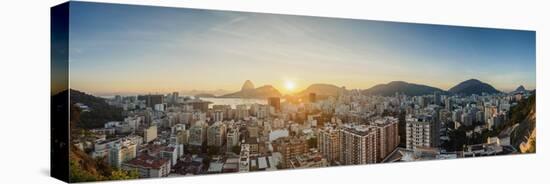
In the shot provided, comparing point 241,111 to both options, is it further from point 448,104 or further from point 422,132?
point 448,104

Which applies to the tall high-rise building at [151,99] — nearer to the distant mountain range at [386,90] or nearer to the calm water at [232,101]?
the calm water at [232,101]

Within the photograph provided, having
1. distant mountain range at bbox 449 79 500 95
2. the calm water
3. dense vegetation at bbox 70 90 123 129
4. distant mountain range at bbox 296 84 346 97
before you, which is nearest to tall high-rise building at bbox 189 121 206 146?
the calm water

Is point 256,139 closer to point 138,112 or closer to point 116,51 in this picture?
point 138,112

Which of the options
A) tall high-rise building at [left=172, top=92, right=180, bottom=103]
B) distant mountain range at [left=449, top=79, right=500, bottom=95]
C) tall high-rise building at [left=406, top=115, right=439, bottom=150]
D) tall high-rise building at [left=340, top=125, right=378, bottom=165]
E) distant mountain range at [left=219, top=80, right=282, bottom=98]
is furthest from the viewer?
distant mountain range at [left=449, top=79, right=500, bottom=95]

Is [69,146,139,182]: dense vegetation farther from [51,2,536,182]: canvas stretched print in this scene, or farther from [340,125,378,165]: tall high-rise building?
[340,125,378,165]: tall high-rise building

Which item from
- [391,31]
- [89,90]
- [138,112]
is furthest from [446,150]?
[89,90]
